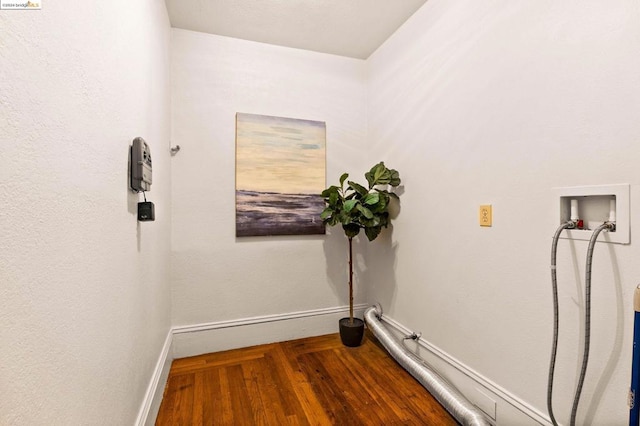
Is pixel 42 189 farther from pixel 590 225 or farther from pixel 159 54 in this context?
pixel 590 225

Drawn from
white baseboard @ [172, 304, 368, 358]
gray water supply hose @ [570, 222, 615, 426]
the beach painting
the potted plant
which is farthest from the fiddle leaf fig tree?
gray water supply hose @ [570, 222, 615, 426]

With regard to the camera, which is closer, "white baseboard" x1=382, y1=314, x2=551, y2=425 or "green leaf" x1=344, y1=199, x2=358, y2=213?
"white baseboard" x1=382, y1=314, x2=551, y2=425

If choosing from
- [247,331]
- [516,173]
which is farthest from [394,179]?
[247,331]

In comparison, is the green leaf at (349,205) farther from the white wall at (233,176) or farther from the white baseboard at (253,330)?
the white baseboard at (253,330)

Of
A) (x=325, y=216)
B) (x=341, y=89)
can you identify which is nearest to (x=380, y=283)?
(x=325, y=216)

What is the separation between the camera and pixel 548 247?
140 centimetres

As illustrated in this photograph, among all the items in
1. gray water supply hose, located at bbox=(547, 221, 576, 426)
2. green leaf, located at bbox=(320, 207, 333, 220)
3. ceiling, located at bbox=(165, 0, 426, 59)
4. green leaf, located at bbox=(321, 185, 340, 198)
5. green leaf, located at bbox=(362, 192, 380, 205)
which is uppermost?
ceiling, located at bbox=(165, 0, 426, 59)

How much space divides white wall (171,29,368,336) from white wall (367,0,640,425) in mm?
720

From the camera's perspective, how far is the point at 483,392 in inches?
68.0

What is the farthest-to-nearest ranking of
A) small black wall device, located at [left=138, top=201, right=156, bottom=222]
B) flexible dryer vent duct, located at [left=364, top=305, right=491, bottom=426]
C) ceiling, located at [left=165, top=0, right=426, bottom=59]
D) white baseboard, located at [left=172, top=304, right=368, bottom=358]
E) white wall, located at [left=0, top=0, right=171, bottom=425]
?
white baseboard, located at [left=172, top=304, right=368, bottom=358], ceiling, located at [left=165, top=0, right=426, bottom=59], flexible dryer vent duct, located at [left=364, top=305, right=491, bottom=426], small black wall device, located at [left=138, top=201, right=156, bottom=222], white wall, located at [left=0, top=0, right=171, bottom=425]

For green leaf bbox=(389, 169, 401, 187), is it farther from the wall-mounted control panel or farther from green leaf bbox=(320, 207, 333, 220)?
the wall-mounted control panel

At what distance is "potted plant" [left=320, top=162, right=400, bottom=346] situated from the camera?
7.95 ft

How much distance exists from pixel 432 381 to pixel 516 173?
1356 millimetres

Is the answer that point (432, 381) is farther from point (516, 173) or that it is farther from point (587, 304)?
point (516, 173)
